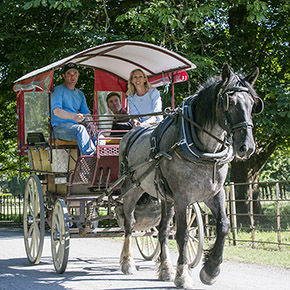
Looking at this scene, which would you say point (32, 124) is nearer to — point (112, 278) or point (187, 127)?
point (112, 278)

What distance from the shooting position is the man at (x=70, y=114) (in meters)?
7.57

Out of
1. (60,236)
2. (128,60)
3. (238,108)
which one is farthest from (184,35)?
(238,108)

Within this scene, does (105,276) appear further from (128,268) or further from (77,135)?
(77,135)

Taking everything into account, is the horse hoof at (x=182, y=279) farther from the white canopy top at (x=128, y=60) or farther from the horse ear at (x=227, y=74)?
the white canopy top at (x=128, y=60)

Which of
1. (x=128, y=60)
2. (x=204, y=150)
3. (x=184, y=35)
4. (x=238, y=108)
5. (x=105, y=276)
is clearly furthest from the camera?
(x=184, y=35)

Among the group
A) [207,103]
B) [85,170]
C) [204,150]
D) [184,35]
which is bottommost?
[85,170]

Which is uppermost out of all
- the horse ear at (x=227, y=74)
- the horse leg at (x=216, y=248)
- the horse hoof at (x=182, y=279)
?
the horse ear at (x=227, y=74)

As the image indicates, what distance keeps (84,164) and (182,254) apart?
2392 millimetres

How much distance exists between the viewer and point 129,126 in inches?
326

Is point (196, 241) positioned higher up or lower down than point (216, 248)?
lower down

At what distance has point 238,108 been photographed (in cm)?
512

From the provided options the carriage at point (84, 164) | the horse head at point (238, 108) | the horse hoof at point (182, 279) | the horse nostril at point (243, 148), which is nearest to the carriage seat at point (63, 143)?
the carriage at point (84, 164)

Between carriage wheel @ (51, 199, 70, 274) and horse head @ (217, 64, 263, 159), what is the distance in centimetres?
274

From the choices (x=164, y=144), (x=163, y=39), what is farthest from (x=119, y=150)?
(x=163, y=39)
